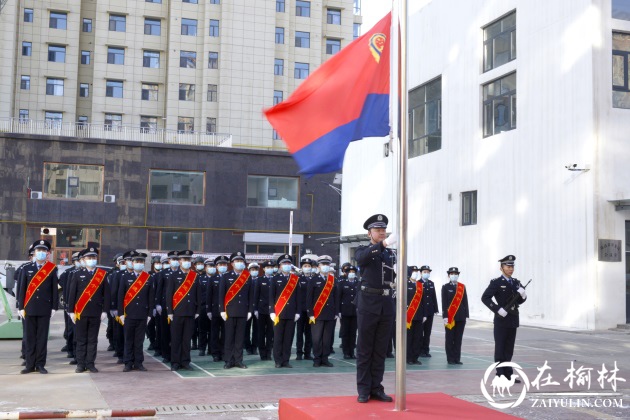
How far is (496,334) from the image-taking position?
1102 cm

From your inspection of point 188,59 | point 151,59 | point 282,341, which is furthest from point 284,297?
point 151,59

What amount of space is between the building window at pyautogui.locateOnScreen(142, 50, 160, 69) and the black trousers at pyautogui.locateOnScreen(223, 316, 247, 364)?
3950 centimetres

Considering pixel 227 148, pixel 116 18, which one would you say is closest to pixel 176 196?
pixel 227 148

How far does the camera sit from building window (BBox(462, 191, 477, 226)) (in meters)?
26.8

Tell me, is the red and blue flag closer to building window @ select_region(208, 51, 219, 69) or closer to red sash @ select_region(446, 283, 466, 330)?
red sash @ select_region(446, 283, 466, 330)

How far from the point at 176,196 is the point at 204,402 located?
31897mm

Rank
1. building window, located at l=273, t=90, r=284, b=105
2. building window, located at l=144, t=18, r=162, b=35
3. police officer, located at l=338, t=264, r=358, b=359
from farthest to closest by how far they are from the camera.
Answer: building window, located at l=273, t=90, r=284, b=105 → building window, located at l=144, t=18, r=162, b=35 → police officer, located at l=338, t=264, r=358, b=359

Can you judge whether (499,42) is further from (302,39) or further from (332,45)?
(332,45)

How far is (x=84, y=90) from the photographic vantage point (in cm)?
4953

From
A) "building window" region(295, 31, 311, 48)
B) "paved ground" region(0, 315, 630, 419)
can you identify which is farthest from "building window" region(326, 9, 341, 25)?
"paved ground" region(0, 315, 630, 419)

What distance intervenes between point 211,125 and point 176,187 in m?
10.2

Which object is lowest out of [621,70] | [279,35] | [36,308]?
[36,308]

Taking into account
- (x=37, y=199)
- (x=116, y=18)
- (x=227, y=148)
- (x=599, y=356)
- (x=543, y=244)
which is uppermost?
(x=116, y=18)

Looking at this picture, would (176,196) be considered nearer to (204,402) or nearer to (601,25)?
(601,25)
